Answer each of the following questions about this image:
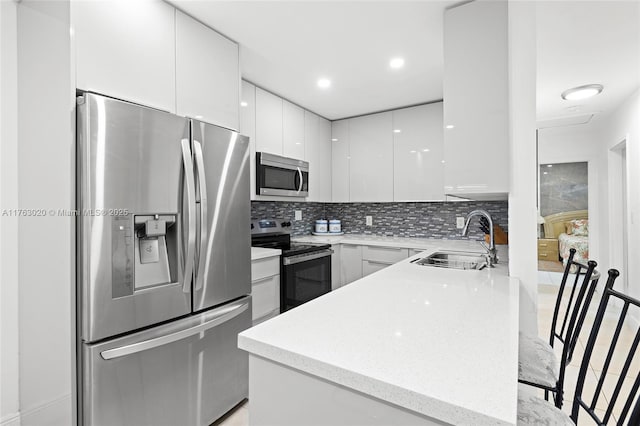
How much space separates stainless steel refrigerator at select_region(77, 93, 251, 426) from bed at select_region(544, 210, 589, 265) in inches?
265

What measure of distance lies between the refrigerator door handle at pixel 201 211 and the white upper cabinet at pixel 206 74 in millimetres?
302

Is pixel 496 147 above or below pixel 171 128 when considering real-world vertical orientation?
below

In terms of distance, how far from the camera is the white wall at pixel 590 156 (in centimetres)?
486

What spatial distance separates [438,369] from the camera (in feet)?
2.45

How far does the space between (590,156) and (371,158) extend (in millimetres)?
3963

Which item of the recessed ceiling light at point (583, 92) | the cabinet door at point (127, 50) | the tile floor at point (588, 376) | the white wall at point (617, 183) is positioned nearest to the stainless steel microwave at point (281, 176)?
the cabinet door at point (127, 50)

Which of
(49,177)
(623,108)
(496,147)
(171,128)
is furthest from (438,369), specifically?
(623,108)

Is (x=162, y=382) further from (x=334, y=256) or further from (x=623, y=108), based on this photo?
(x=623, y=108)

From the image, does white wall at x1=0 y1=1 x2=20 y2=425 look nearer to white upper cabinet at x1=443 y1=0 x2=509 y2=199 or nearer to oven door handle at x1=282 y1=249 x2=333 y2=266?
oven door handle at x1=282 y1=249 x2=333 y2=266

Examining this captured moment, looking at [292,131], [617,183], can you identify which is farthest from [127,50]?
[617,183]

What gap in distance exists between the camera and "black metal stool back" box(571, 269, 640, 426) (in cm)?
90

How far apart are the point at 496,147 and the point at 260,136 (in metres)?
1.99

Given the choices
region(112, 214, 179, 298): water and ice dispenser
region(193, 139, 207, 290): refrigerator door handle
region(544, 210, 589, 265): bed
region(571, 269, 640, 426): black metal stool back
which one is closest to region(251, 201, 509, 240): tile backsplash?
region(571, 269, 640, 426): black metal stool back

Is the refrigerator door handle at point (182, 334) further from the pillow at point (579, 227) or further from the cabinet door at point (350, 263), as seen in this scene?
the pillow at point (579, 227)
